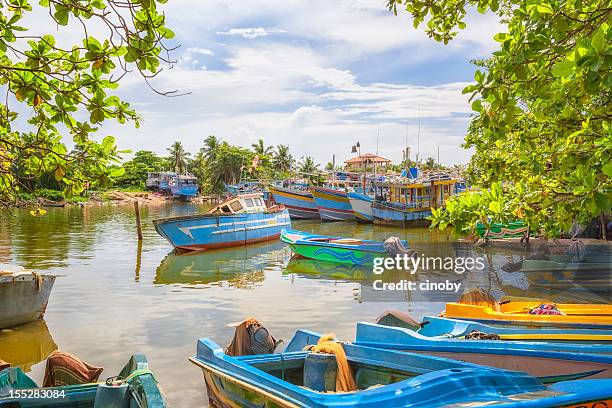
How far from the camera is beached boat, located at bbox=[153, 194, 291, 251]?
23344 mm

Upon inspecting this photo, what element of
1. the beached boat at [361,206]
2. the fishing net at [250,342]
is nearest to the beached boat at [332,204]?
the beached boat at [361,206]

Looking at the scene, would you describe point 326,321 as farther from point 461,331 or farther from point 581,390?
point 581,390

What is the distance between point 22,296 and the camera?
36.1 feet

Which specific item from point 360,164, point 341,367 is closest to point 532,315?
point 341,367

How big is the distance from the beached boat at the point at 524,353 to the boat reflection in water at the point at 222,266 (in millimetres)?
10442

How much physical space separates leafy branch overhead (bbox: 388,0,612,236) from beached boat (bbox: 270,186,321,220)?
38.2 metres

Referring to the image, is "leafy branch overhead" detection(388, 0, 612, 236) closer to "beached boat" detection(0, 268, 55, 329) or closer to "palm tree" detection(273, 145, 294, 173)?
A: "beached boat" detection(0, 268, 55, 329)

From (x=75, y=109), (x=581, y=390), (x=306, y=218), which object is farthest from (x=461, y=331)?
(x=306, y=218)

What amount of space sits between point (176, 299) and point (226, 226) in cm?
1063

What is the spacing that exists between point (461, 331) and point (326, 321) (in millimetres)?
4802

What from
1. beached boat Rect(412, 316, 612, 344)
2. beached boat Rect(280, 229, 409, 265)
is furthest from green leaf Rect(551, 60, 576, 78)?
beached boat Rect(280, 229, 409, 265)

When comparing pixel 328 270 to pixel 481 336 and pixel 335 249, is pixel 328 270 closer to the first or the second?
pixel 335 249

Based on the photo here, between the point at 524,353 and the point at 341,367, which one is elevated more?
the point at 524,353

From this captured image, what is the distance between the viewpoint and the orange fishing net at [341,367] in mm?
5748
